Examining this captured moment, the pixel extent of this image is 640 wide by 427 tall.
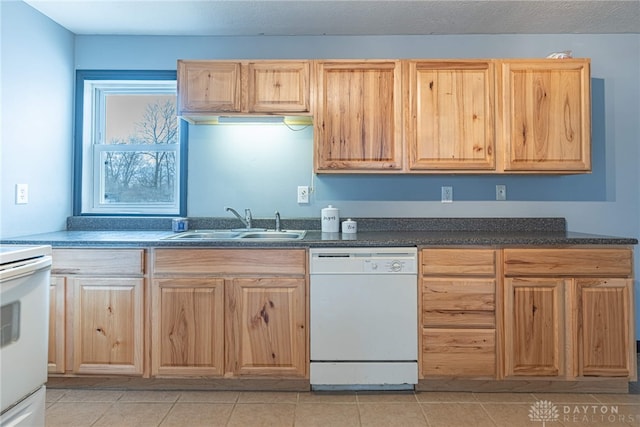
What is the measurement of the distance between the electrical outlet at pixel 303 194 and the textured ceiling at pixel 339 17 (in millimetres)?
1085

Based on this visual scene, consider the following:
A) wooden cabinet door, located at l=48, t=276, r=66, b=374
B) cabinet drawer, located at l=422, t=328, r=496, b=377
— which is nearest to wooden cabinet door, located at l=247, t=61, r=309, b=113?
wooden cabinet door, located at l=48, t=276, r=66, b=374

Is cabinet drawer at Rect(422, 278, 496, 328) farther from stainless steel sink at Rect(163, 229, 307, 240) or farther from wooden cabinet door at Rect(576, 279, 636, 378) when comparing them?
stainless steel sink at Rect(163, 229, 307, 240)

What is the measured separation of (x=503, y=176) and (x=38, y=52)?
3.15 meters

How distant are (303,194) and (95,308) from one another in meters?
1.42

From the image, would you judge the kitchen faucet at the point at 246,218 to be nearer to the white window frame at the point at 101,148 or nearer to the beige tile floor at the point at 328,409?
the white window frame at the point at 101,148

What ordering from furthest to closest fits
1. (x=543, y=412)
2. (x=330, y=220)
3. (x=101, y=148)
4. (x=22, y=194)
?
(x=101, y=148)
(x=330, y=220)
(x=22, y=194)
(x=543, y=412)

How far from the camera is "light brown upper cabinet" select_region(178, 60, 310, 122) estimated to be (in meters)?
2.34

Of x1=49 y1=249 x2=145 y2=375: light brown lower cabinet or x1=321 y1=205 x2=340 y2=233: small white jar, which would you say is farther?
x1=321 y1=205 x2=340 y2=233: small white jar

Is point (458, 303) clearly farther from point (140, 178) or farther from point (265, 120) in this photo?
point (140, 178)

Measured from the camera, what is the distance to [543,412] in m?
1.91

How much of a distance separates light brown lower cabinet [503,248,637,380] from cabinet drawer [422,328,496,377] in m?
0.10

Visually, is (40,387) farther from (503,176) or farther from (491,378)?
(503,176)

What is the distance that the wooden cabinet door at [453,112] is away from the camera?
2.32 metres

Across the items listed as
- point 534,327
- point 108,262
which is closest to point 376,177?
point 534,327
